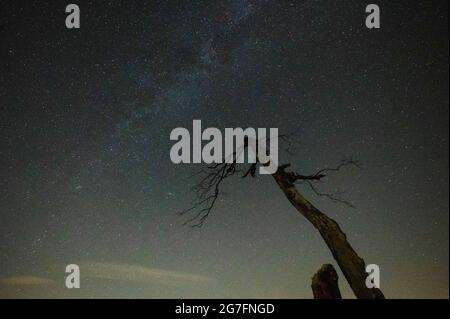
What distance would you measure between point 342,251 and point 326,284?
34cm

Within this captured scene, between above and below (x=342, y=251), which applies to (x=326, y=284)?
below

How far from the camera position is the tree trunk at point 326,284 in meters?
4.24

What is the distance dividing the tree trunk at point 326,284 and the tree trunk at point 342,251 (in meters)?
0.12

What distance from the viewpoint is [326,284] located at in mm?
4250

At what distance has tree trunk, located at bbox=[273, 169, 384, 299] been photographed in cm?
422

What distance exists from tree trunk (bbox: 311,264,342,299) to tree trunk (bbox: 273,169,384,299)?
118 millimetres

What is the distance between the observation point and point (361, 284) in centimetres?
423

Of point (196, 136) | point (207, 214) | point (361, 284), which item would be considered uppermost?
point (196, 136)
